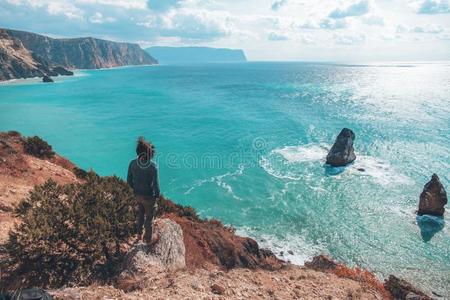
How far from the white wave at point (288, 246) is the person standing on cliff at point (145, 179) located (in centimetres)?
1893

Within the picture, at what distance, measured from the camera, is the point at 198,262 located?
42.2ft

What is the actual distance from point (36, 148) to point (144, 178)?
2059 cm

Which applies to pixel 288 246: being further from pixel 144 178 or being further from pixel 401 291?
pixel 144 178

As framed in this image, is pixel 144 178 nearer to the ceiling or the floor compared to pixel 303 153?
nearer to the ceiling

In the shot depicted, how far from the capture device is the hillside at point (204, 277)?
9125 millimetres

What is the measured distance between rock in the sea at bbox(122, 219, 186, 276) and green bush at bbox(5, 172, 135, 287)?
24.5 inches

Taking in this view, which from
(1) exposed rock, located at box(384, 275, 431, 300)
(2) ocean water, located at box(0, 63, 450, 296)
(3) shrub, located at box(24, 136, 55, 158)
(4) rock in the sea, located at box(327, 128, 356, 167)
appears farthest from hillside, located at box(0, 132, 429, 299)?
(4) rock in the sea, located at box(327, 128, 356, 167)

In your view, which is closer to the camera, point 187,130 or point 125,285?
point 125,285

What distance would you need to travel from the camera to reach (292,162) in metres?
47.4

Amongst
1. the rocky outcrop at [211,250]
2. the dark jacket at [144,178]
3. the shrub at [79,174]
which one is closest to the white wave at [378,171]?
the rocky outcrop at [211,250]

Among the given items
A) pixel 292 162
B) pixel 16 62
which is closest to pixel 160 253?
pixel 292 162

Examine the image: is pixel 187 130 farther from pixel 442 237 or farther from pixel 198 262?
pixel 198 262

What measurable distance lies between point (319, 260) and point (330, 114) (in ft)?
204

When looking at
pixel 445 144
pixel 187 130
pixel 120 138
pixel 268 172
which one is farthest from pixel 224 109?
pixel 445 144
